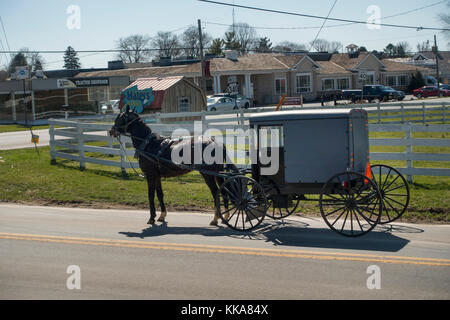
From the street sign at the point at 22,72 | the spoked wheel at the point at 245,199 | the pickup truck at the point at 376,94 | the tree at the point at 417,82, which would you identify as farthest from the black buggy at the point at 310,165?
the tree at the point at 417,82

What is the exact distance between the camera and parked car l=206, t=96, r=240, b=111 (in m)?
47.9

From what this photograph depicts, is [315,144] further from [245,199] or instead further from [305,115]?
[245,199]

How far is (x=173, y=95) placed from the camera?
34.9 m

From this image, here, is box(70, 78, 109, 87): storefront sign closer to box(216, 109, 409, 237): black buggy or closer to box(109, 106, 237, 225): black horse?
box(109, 106, 237, 225): black horse

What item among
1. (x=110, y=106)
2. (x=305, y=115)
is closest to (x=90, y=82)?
(x=110, y=106)

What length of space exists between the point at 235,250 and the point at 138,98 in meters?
28.8

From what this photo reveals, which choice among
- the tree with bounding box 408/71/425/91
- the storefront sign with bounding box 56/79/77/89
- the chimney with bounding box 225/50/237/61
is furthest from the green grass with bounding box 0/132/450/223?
the tree with bounding box 408/71/425/91

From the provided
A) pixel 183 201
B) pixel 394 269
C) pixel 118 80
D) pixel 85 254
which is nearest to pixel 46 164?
pixel 183 201

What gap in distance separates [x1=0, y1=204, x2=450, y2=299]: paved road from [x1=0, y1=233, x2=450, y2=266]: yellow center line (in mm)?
15

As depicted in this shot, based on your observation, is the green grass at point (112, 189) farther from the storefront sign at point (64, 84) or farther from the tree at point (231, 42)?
the tree at point (231, 42)

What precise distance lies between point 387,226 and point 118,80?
44655mm

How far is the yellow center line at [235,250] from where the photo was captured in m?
7.05

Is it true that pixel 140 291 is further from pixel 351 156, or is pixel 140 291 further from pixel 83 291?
pixel 351 156

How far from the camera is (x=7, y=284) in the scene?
6543 millimetres
